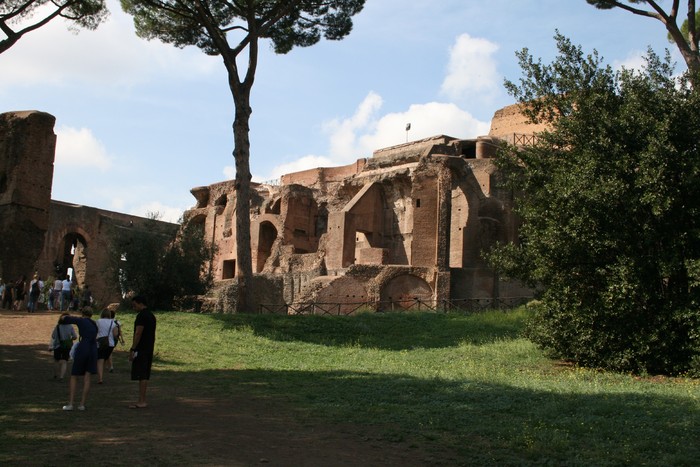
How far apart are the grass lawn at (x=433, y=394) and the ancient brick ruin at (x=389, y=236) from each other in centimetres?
770

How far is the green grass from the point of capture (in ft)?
21.7

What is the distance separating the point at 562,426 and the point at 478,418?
804 millimetres

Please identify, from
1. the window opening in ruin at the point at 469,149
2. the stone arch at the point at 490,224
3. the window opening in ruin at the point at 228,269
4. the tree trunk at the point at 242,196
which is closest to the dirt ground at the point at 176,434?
the tree trunk at the point at 242,196

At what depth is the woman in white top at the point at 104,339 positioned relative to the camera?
394 inches

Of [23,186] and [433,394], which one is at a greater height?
[23,186]

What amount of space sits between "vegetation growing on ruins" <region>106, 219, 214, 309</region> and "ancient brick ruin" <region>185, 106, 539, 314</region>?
5.20 ft

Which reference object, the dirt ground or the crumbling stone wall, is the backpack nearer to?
the dirt ground

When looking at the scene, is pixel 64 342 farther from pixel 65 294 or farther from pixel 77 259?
pixel 77 259

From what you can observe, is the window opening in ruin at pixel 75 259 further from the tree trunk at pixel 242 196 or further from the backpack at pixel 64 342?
the backpack at pixel 64 342

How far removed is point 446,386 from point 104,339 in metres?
4.36

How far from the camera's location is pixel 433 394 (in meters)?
8.93

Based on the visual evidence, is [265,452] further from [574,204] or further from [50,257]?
[50,257]

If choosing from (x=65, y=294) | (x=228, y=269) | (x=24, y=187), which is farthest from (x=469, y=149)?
(x=24, y=187)

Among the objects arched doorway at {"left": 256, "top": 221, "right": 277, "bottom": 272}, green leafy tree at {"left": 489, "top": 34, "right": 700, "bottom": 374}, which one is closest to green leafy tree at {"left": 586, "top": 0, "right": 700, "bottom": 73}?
green leafy tree at {"left": 489, "top": 34, "right": 700, "bottom": 374}
